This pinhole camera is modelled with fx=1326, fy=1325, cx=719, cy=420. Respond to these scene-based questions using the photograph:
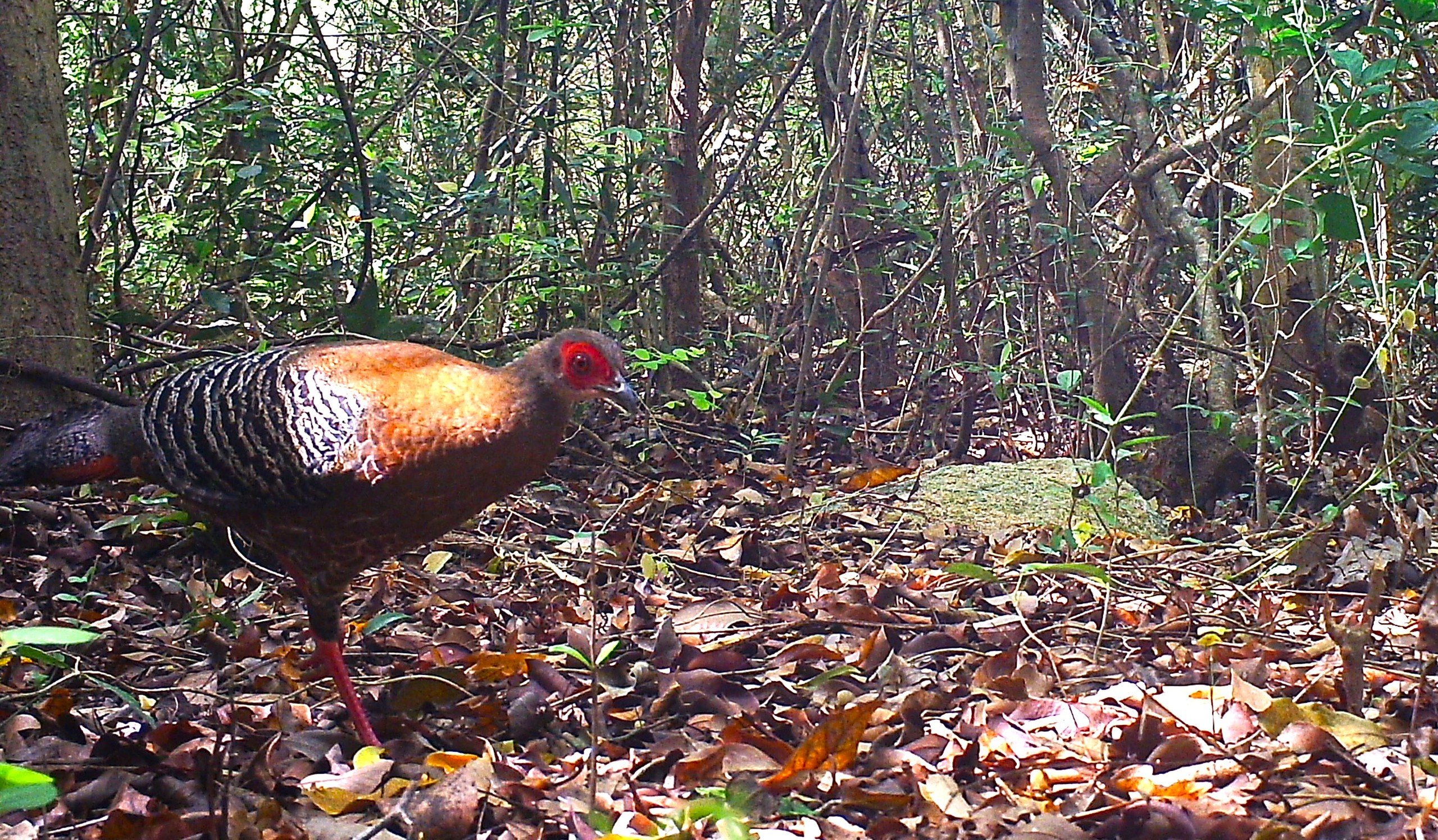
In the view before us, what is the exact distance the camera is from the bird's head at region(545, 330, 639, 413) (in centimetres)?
312

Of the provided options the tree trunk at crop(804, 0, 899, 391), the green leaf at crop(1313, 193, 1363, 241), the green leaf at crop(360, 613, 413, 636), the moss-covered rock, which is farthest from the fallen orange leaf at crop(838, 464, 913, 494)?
the green leaf at crop(360, 613, 413, 636)

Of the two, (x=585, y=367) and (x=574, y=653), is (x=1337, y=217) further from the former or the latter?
(x=574, y=653)

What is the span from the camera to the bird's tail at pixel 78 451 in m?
3.43

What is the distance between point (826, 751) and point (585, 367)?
1176mm

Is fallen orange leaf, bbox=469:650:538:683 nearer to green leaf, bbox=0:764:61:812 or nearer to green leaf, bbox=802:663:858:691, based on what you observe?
green leaf, bbox=802:663:858:691

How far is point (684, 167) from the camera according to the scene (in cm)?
640

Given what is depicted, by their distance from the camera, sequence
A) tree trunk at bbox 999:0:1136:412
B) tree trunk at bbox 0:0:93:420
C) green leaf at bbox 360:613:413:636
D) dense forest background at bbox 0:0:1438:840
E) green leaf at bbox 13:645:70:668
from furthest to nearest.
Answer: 1. tree trunk at bbox 999:0:1136:412
2. tree trunk at bbox 0:0:93:420
3. green leaf at bbox 360:613:413:636
4. dense forest background at bbox 0:0:1438:840
5. green leaf at bbox 13:645:70:668

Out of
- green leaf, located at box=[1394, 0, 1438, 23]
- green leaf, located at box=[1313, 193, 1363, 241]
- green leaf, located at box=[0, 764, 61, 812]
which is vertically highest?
green leaf, located at box=[1394, 0, 1438, 23]

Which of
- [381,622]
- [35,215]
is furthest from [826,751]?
[35,215]

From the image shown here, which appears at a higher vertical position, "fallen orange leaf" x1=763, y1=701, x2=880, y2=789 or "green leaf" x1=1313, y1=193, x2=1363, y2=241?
"green leaf" x1=1313, y1=193, x2=1363, y2=241

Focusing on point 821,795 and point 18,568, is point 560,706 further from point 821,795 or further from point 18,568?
point 18,568

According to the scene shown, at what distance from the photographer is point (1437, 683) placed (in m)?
2.67

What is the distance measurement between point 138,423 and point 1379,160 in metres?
3.44

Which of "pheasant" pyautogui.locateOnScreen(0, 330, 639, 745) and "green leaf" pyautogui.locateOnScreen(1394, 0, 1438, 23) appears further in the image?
"green leaf" pyautogui.locateOnScreen(1394, 0, 1438, 23)
